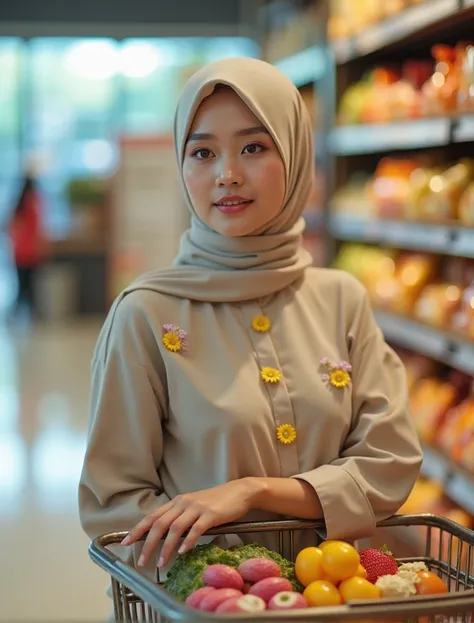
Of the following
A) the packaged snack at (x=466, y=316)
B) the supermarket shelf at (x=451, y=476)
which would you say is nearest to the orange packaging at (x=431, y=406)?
the supermarket shelf at (x=451, y=476)

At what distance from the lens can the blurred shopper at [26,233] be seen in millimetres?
12070

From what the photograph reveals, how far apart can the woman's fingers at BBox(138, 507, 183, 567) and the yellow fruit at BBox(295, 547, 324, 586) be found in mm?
216

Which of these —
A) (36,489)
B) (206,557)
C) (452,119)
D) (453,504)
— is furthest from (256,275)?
(36,489)

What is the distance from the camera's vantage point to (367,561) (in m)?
1.73

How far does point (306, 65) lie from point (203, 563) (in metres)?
4.44

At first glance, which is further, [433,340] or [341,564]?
[433,340]

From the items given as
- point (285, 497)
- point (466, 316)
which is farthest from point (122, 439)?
point (466, 316)

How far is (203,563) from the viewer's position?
1.65 m

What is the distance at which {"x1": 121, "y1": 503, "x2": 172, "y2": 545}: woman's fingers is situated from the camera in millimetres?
1703

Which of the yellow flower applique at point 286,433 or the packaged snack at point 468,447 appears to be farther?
the packaged snack at point 468,447

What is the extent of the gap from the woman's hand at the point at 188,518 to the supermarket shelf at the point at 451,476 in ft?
5.36

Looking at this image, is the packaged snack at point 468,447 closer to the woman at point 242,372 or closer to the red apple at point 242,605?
the woman at point 242,372

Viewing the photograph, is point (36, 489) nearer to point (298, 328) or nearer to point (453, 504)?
point (453, 504)

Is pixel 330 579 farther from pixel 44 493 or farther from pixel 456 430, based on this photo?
pixel 44 493
